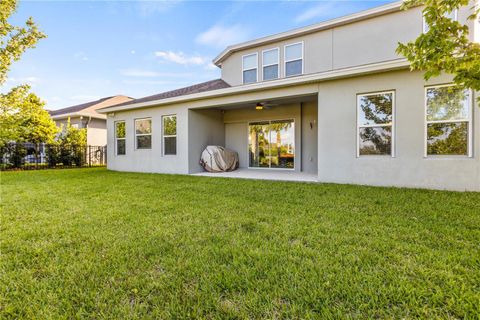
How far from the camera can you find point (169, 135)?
10320mm

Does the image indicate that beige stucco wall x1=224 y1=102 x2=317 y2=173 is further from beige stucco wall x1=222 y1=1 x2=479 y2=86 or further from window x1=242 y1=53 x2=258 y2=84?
beige stucco wall x1=222 y1=1 x2=479 y2=86

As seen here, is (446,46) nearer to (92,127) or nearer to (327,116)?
(327,116)

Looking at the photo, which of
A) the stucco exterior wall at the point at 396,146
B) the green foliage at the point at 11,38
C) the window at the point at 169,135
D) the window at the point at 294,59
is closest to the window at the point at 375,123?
the stucco exterior wall at the point at 396,146

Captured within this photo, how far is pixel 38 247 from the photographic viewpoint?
2736 mm

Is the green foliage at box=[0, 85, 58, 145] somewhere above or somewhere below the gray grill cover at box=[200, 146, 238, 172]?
above

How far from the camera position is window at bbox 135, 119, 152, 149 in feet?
35.7

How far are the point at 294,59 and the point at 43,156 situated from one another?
14450 mm

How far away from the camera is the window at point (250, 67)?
36.9ft

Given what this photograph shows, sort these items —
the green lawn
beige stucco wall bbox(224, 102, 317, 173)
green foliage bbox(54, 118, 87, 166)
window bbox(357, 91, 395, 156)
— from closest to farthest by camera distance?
the green lawn < window bbox(357, 91, 395, 156) < beige stucco wall bbox(224, 102, 317, 173) < green foliage bbox(54, 118, 87, 166)

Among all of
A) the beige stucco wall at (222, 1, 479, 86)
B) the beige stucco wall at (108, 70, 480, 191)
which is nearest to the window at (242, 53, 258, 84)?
the beige stucco wall at (222, 1, 479, 86)

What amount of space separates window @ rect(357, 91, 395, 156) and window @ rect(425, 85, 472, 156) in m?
0.81

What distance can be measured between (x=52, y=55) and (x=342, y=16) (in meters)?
13.9

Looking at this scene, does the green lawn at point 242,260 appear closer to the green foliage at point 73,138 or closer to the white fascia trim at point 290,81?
the white fascia trim at point 290,81

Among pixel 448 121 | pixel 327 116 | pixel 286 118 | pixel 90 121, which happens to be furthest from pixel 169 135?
pixel 90 121
